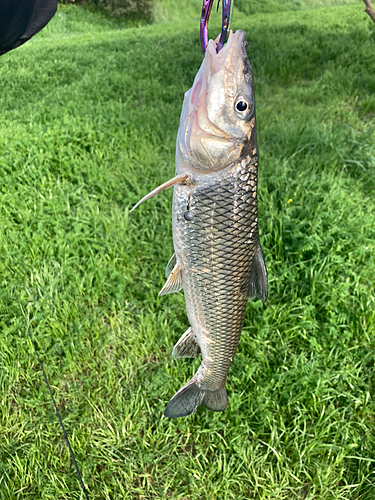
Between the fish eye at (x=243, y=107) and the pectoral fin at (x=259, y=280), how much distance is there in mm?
533

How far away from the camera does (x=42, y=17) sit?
1.41 meters

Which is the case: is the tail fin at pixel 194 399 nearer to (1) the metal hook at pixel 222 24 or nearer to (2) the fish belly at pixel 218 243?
(2) the fish belly at pixel 218 243

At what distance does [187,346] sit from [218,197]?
29.4 inches

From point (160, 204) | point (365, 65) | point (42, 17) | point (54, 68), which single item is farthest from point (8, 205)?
point (365, 65)

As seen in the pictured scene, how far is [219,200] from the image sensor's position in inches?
49.1

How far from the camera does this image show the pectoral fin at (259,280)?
1387mm

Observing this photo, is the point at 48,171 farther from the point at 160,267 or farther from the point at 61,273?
the point at 160,267

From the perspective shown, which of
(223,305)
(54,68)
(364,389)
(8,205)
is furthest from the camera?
(54,68)

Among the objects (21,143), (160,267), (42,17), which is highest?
(42,17)

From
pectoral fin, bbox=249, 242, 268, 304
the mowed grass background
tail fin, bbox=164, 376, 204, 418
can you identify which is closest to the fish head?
pectoral fin, bbox=249, 242, 268, 304

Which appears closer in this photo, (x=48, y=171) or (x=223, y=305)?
(x=223, y=305)

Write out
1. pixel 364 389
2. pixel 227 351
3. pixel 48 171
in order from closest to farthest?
pixel 227 351 → pixel 364 389 → pixel 48 171

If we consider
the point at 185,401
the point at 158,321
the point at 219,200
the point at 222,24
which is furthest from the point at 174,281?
the point at 158,321

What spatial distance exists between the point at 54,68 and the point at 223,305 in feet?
24.7
